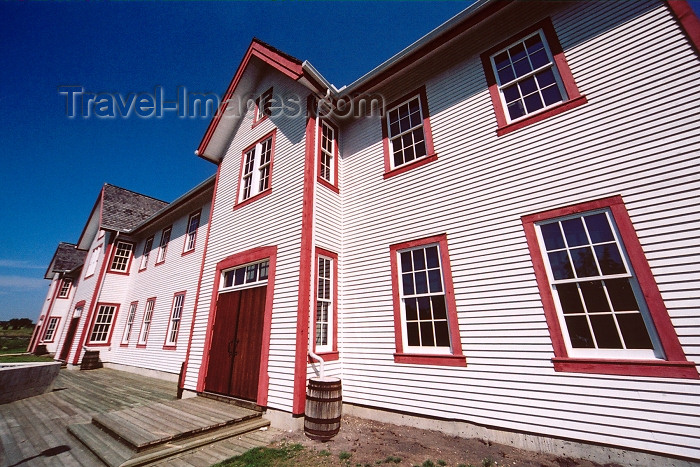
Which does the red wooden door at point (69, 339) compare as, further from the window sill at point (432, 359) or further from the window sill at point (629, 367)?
the window sill at point (629, 367)

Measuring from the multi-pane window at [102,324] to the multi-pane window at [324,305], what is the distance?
16.3 metres

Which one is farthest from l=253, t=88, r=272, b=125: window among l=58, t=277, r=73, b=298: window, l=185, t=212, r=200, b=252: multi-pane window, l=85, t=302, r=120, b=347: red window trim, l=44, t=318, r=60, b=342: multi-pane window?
l=44, t=318, r=60, b=342: multi-pane window

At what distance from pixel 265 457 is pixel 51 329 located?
32000mm

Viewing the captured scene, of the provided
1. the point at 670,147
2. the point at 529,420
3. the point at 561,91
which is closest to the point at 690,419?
the point at 529,420

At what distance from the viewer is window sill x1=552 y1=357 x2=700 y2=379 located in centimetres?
356

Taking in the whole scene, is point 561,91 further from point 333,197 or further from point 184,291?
point 184,291

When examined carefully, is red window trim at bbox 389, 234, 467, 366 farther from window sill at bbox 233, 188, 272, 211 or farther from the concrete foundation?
the concrete foundation

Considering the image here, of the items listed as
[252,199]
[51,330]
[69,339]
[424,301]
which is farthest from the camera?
[51,330]

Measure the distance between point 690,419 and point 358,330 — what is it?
5.22 metres

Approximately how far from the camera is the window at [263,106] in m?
9.68

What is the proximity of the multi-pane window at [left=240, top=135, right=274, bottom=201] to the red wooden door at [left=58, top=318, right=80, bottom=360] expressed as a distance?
1643 centimetres

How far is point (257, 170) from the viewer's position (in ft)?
30.2

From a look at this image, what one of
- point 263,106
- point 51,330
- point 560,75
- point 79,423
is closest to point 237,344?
point 79,423

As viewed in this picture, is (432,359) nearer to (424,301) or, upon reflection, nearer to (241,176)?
(424,301)
